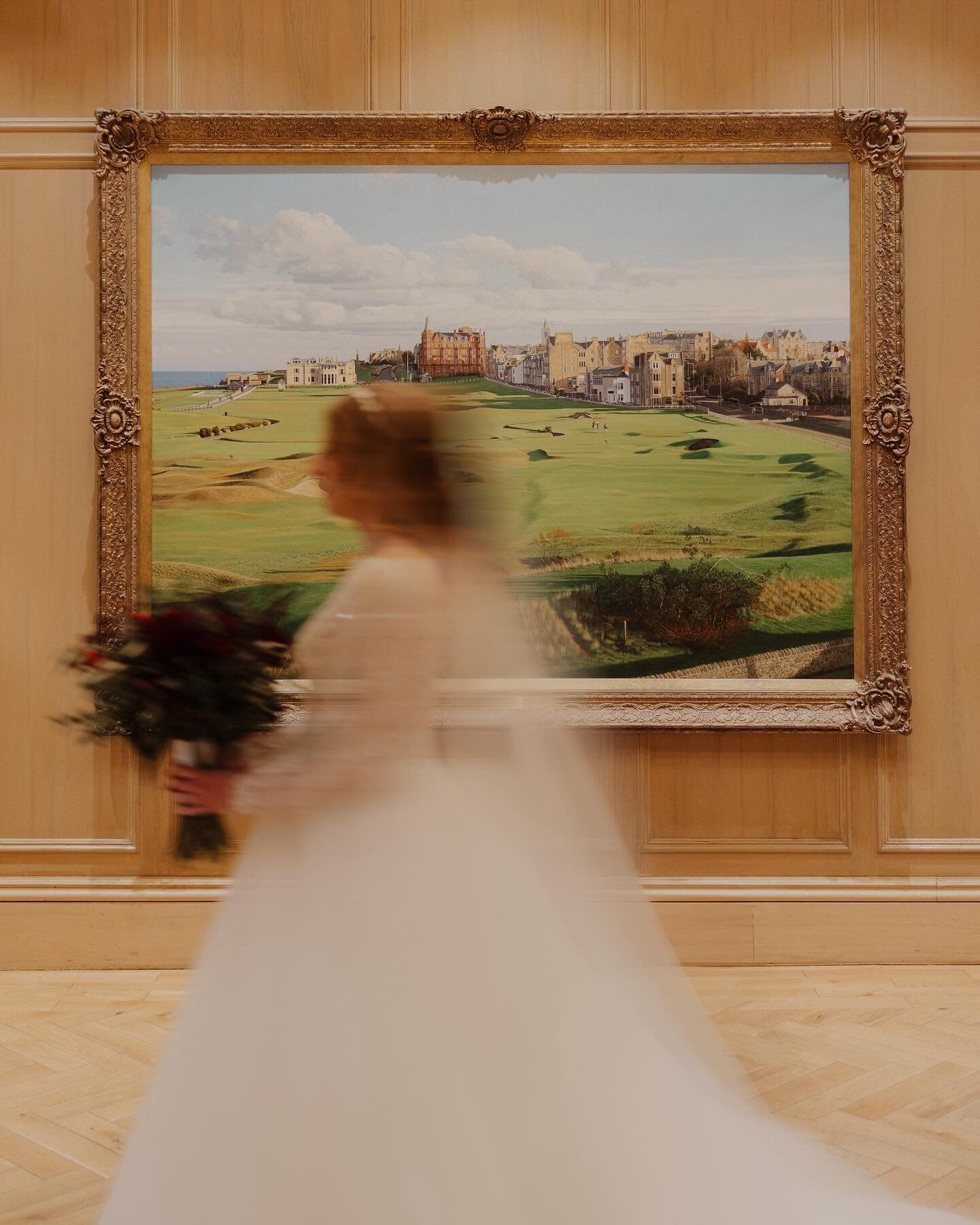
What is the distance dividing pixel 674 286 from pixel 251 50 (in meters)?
1.89

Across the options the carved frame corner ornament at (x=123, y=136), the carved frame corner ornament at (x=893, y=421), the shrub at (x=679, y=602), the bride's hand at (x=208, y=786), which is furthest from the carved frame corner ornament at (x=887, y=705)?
the carved frame corner ornament at (x=123, y=136)

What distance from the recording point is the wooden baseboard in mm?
4227

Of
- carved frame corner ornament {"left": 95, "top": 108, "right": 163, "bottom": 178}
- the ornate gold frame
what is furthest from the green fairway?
carved frame corner ornament {"left": 95, "top": 108, "right": 163, "bottom": 178}

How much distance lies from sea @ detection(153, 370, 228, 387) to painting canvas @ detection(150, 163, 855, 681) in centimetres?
1

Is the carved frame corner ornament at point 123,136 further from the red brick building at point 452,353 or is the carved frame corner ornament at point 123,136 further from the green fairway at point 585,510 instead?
the red brick building at point 452,353

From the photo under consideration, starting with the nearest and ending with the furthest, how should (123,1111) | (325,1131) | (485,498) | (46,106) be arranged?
(325,1131) < (485,498) < (123,1111) < (46,106)

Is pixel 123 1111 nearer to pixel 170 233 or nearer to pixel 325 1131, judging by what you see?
pixel 325 1131

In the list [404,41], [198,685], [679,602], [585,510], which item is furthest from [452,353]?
[198,685]

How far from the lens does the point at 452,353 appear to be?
431 centimetres

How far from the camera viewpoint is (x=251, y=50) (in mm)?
4234

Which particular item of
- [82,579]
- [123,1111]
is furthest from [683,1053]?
[82,579]

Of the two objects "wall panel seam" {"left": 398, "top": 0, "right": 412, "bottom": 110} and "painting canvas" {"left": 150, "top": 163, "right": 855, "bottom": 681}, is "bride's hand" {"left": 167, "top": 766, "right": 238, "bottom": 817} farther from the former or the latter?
"wall panel seam" {"left": 398, "top": 0, "right": 412, "bottom": 110}

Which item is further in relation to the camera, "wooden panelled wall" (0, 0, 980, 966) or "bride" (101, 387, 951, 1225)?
Result: "wooden panelled wall" (0, 0, 980, 966)

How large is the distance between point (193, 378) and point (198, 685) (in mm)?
2555
